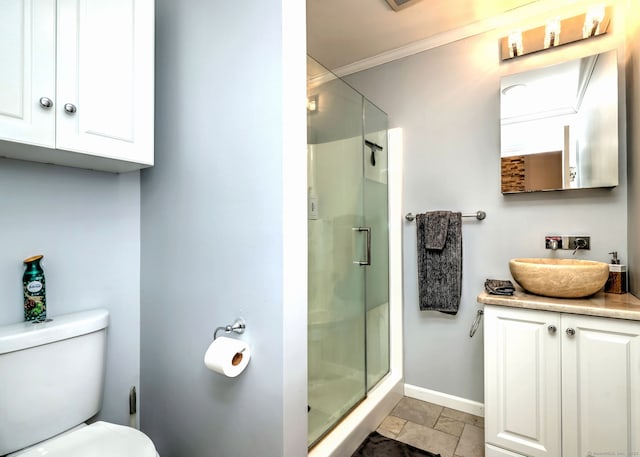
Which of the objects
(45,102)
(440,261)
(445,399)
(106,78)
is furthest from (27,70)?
(445,399)

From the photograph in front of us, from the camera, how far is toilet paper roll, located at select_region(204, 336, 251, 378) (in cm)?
101

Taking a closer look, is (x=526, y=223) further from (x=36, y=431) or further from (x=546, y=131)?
(x=36, y=431)

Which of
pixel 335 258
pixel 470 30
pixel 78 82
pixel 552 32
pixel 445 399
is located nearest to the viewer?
pixel 78 82

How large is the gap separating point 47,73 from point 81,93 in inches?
3.8

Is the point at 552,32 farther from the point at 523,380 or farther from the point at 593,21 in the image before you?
the point at 523,380

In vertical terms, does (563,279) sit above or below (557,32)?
below

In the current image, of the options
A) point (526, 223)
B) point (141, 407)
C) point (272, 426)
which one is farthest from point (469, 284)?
point (141, 407)

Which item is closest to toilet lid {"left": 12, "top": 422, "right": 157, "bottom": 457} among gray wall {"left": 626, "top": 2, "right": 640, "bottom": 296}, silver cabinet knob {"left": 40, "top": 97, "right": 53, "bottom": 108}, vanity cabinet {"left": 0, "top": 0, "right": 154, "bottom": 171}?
vanity cabinet {"left": 0, "top": 0, "right": 154, "bottom": 171}

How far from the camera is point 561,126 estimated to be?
1.67m

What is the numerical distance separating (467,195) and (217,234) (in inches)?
62.5

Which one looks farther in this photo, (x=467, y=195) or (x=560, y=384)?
(x=467, y=195)

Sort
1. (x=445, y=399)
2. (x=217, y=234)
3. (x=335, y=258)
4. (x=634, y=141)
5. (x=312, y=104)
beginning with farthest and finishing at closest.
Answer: (x=445, y=399), (x=335, y=258), (x=312, y=104), (x=634, y=141), (x=217, y=234)

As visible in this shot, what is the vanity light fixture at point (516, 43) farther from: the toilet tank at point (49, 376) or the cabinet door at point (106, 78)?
the toilet tank at point (49, 376)

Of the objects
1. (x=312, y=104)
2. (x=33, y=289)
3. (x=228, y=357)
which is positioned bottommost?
(x=228, y=357)
